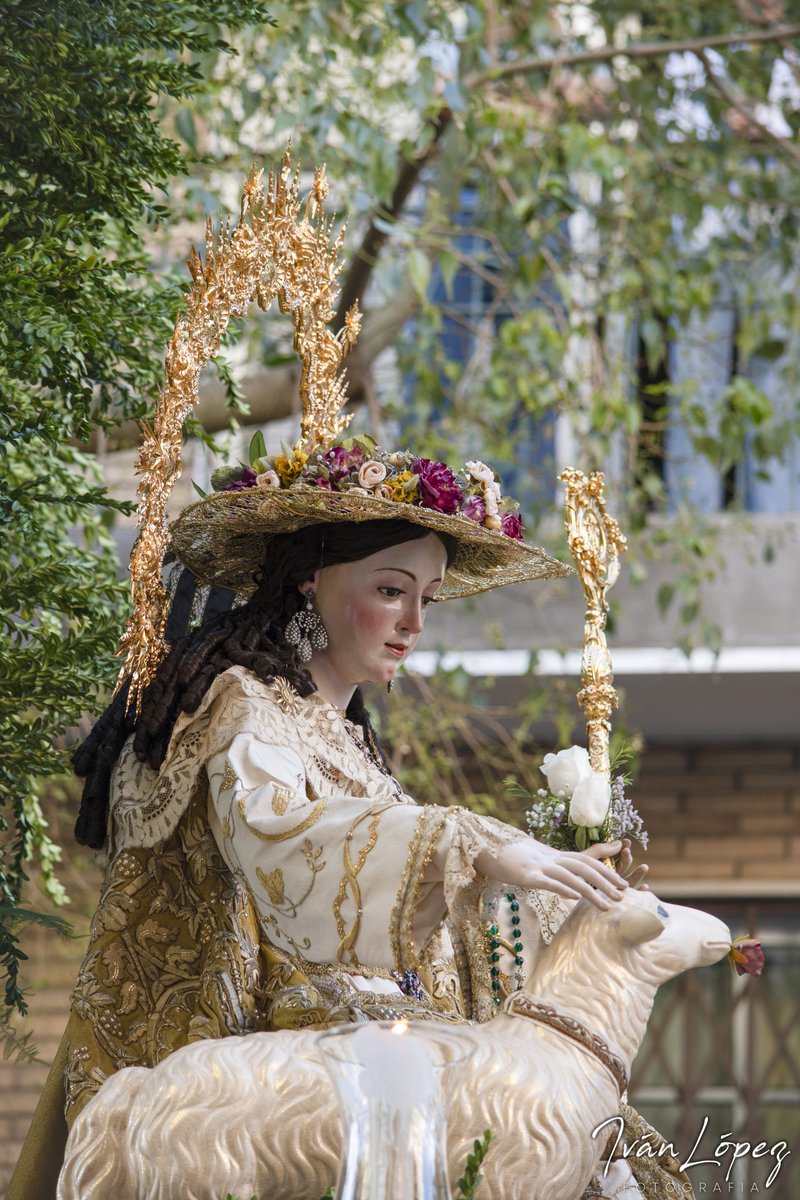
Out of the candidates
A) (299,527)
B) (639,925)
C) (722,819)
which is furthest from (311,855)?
(722,819)

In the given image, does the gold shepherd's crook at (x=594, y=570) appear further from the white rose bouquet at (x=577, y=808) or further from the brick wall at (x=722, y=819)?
the brick wall at (x=722, y=819)

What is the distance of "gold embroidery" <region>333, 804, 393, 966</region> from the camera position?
2.41 m

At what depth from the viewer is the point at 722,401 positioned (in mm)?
5660

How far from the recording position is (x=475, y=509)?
293 centimetres

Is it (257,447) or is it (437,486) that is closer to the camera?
(437,486)

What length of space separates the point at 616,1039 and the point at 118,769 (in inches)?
37.8

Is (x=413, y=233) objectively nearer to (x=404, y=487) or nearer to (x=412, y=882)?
(x=404, y=487)

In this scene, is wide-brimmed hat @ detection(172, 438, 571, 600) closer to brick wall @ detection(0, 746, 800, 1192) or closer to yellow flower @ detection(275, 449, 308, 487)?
yellow flower @ detection(275, 449, 308, 487)

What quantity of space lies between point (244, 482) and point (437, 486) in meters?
0.32

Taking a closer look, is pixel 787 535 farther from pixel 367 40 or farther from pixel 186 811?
pixel 186 811

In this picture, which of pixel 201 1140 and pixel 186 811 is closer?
pixel 201 1140

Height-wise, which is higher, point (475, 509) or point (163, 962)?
point (475, 509)

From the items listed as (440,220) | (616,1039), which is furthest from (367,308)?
(616,1039)

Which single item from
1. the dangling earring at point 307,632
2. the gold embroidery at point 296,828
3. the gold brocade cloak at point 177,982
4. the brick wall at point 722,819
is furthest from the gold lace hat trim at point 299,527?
the brick wall at point 722,819
